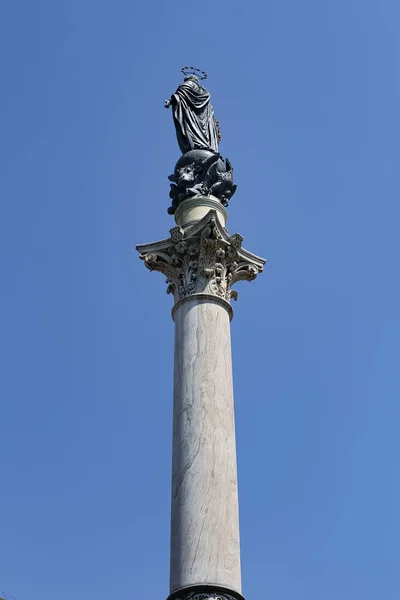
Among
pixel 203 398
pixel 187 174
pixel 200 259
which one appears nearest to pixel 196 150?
pixel 187 174

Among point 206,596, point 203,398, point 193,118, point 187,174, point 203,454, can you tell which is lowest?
point 206,596

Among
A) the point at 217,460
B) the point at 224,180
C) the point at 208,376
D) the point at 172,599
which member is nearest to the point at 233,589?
the point at 172,599

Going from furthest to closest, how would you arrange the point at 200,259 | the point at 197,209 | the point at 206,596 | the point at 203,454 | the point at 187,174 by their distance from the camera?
1. the point at 187,174
2. the point at 197,209
3. the point at 200,259
4. the point at 203,454
5. the point at 206,596

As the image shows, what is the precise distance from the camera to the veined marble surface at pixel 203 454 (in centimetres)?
1744

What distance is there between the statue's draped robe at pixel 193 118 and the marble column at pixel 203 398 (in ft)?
8.18

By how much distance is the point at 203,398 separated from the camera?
771 inches

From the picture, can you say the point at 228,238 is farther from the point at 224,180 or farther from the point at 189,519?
the point at 189,519

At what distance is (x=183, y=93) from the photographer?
27156mm

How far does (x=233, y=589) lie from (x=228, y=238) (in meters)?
8.19

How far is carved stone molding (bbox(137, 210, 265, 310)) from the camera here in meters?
21.8

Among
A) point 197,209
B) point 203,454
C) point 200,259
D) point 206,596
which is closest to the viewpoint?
point 206,596

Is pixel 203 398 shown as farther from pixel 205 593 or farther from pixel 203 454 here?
pixel 205 593

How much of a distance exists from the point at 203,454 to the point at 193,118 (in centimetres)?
1088

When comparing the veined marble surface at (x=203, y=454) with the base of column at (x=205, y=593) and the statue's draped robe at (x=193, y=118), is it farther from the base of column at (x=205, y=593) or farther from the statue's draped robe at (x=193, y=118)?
the statue's draped robe at (x=193, y=118)
